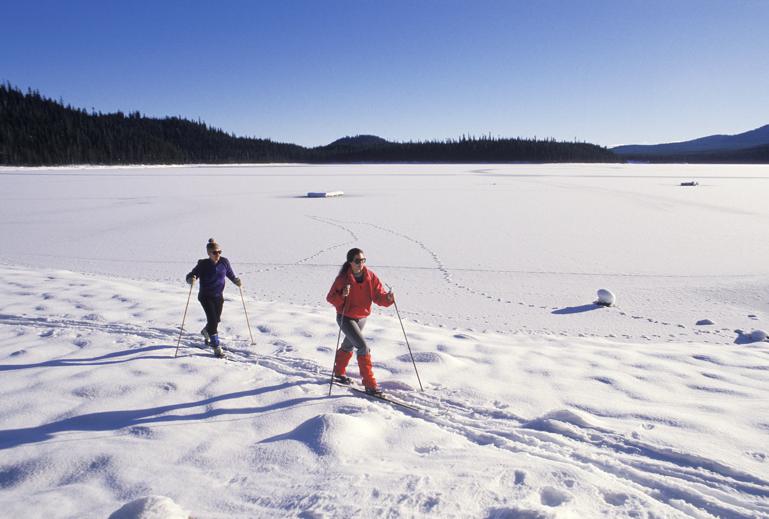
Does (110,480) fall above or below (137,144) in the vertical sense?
below

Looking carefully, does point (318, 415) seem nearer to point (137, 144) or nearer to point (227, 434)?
point (227, 434)

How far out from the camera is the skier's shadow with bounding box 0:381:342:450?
352 centimetres

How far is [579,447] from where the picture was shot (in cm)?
354

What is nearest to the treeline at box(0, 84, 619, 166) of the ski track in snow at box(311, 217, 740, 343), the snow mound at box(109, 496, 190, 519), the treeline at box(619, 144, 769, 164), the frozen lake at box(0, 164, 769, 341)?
the treeline at box(619, 144, 769, 164)

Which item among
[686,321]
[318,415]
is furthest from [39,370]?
[686,321]

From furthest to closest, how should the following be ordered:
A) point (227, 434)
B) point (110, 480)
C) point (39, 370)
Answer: point (39, 370), point (227, 434), point (110, 480)

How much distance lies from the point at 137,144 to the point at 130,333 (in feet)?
374

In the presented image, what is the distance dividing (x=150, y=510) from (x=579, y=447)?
295cm

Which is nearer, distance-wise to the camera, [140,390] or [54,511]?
[54,511]

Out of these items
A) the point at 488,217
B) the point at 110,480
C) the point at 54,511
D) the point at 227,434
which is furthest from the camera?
the point at 488,217

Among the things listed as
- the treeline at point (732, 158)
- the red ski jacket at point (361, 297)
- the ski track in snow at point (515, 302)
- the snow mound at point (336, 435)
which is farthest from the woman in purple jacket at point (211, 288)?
the treeline at point (732, 158)

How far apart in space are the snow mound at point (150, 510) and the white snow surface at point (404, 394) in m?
0.02

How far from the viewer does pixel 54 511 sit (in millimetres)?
2727

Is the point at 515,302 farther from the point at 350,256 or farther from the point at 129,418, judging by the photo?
the point at 129,418
